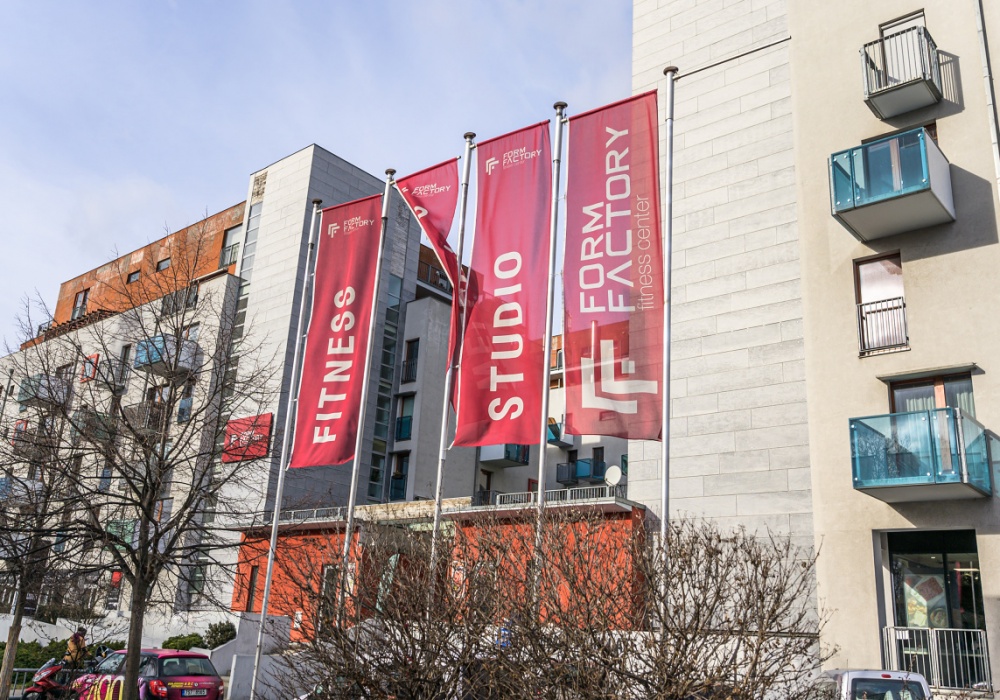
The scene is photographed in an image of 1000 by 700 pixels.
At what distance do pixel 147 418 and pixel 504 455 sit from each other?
2276cm

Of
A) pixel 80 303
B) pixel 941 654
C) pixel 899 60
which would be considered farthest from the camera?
pixel 80 303

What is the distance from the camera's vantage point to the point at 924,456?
15500mm

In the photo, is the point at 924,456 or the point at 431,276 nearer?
the point at 924,456

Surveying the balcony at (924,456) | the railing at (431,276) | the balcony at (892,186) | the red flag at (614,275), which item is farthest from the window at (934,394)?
the railing at (431,276)

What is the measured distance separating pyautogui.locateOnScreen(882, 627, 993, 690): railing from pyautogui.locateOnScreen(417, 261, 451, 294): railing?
102 ft

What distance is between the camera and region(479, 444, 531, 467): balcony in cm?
4006

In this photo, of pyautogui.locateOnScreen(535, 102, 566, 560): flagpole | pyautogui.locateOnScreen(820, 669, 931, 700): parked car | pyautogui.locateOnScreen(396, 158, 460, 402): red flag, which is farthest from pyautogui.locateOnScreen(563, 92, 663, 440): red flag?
pyautogui.locateOnScreen(820, 669, 931, 700): parked car

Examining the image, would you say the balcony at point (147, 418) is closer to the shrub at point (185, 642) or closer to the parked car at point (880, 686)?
the shrub at point (185, 642)

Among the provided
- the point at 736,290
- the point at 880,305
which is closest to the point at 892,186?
the point at 880,305

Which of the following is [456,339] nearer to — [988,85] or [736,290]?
[736,290]

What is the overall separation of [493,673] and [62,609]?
20721mm

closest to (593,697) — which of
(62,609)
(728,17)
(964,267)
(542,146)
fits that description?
(542,146)

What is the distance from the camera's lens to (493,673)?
9.25m

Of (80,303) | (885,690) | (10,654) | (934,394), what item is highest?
(80,303)
